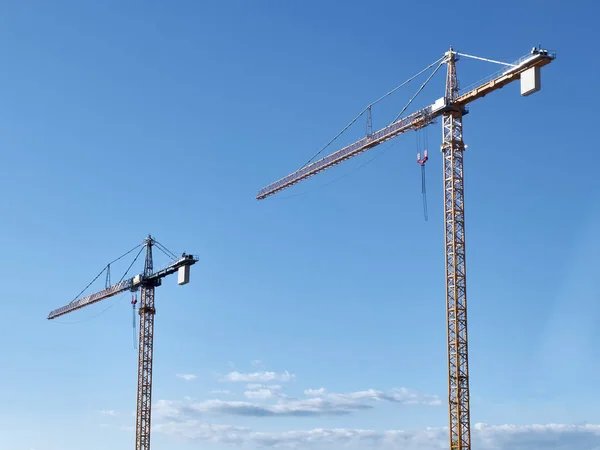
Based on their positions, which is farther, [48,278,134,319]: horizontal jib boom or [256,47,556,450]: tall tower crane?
[48,278,134,319]: horizontal jib boom

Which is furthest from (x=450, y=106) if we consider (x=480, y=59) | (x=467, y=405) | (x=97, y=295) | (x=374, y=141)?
(x=97, y=295)

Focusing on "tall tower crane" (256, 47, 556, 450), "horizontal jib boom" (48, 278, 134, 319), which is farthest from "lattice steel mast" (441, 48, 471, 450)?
"horizontal jib boom" (48, 278, 134, 319)

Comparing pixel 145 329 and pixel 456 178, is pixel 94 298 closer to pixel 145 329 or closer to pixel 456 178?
pixel 145 329

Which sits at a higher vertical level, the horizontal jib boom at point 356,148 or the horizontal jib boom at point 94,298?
the horizontal jib boom at point 356,148

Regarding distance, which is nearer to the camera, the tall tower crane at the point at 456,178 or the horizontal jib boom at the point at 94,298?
the tall tower crane at the point at 456,178

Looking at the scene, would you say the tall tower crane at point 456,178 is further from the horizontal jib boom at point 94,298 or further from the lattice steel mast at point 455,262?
the horizontal jib boom at point 94,298

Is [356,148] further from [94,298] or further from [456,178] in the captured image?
[94,298]

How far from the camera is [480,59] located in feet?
345

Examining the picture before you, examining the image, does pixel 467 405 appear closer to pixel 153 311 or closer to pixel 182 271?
pixel 182 271

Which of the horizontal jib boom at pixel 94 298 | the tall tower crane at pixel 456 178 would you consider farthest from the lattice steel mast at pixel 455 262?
the horizontal jib boom at pixel 94 298

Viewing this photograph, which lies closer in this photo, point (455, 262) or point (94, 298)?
point (455, 262)

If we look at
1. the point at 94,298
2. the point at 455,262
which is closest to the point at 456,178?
the point at 455,262

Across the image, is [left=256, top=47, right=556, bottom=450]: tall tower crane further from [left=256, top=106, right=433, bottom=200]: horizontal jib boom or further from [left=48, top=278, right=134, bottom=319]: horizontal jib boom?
[left=48, top=278, right=134, bottom=319]: horizontal jib boom

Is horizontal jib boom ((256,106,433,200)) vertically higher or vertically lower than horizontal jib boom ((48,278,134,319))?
higher
